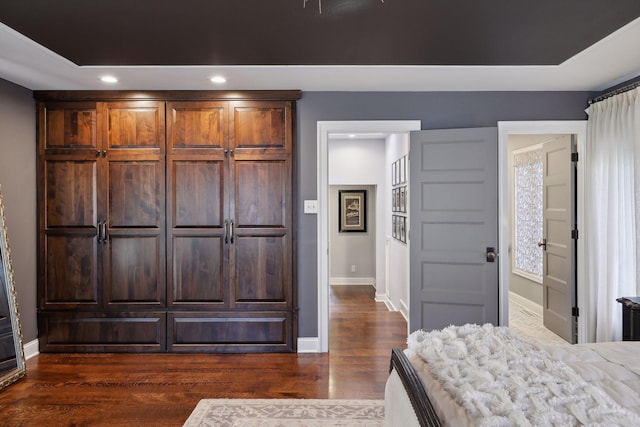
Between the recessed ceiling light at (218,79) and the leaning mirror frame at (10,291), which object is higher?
the recessed ceiling light at (218,79)

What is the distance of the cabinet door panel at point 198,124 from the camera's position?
12.0 ft

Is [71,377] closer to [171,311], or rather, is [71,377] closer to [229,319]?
[171,311]

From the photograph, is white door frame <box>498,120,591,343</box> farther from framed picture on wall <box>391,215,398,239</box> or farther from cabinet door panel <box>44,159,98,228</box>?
cabinet door panel <box>44,159,98,228</box>

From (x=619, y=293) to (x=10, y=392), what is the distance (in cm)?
492

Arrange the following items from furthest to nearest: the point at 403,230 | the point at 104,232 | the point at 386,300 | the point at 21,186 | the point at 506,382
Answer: the point at 386,300
the point at 403,230
the point at 104,232
the point at 21,186
the point at 506,382

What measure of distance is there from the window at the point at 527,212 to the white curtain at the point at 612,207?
A: 5.16ft

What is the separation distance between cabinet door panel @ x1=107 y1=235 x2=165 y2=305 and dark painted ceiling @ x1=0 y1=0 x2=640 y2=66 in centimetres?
158

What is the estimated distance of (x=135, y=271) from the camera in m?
3.70

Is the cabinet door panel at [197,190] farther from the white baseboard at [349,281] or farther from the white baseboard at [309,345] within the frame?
the white baseboard at [349,281]

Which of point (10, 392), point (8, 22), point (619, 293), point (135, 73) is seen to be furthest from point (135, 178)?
point (619, 293)

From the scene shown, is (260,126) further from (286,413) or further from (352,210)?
(352,210)

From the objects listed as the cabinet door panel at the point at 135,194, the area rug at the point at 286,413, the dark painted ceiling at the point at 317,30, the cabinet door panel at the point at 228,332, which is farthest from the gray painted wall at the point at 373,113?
the cabinet door panel at the point at 135,194

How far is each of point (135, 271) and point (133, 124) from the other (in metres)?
1.37

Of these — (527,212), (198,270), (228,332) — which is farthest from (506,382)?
(527,212)
